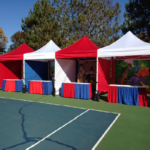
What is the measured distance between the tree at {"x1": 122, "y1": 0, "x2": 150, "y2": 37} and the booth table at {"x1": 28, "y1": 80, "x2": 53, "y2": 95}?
31.0 ft

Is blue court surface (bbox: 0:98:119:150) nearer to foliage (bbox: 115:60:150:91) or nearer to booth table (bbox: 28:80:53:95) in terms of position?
booth table (bbox: 28:80:53:95)

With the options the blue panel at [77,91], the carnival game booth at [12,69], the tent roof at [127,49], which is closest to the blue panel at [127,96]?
the tent roof at [127,49]

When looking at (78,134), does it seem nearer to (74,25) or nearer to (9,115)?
(9,115)

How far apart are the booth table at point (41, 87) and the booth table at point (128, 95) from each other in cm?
359

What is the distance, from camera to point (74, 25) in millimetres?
17266

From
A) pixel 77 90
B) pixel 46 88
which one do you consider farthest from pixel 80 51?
pixel 46 88

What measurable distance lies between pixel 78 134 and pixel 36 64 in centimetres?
803

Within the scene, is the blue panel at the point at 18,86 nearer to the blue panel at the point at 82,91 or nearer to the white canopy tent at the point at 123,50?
the blue panel at the point at 82,91

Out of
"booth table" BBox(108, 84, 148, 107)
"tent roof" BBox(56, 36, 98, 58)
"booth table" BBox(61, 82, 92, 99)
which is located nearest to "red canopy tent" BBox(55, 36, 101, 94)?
"tent roof" BBox(56, 36, 98, 58)

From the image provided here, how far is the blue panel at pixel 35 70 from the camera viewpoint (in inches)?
388

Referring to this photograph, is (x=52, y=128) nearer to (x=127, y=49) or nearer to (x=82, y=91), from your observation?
(x=82, y=91)

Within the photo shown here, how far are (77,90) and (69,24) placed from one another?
454 inches

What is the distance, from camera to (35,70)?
10.5 metres

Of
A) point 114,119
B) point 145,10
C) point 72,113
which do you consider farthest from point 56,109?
point 145,10
